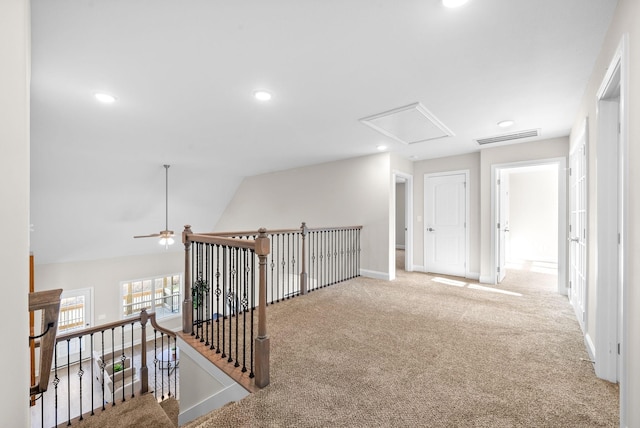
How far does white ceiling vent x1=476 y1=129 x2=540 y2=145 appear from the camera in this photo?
386cm

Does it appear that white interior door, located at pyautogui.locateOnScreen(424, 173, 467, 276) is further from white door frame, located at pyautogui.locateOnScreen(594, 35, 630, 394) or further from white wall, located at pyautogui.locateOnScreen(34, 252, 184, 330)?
white wall, located at pyautogui.locateOnScreen(34, 252, 184, 330)

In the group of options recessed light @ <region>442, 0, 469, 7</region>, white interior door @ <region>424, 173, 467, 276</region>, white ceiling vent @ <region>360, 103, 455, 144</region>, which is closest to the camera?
recessed light @ <region>442, 0, 469, 7</region>

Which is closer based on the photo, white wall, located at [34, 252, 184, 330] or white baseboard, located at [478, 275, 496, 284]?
white baseboard, located at [478, 275, 496, 284]

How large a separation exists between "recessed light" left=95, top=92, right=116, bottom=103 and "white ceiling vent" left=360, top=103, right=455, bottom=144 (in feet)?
8.64

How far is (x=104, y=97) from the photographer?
8.90 ft

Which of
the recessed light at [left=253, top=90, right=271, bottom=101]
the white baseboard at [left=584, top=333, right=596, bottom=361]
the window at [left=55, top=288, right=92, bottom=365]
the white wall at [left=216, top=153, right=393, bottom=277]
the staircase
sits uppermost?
the recessed light at [left=253, top=90, right=271, bottom=101]

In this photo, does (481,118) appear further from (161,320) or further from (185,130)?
(161,320)

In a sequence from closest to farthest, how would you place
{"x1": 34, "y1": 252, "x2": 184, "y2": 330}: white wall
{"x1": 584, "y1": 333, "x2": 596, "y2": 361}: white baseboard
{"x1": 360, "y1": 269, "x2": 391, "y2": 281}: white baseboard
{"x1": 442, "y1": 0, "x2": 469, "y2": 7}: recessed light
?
{"x1": 442, "y1": 0, "x2": 469, "y2": 7}: recessed light
{"x1": 584, "y1": 333, "x2": 596, "y2": 361}: white baseboard
{"x1": 360, "y1": 269, "x2": 391, "y2": 281}: white baseboard
{"x1": 34, "y1": 252, "x2": 184, "y2": 330}: white wall

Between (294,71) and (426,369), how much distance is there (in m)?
2.57

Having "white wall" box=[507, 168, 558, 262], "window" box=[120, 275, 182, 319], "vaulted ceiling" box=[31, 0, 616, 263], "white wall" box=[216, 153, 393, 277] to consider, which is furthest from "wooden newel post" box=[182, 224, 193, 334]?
"white wall" box=[507, 168, 558, 262]

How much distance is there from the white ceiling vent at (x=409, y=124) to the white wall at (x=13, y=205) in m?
2.86

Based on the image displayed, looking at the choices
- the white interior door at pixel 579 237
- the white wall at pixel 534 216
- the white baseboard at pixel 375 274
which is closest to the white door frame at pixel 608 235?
the white interior door at pixel 579 237

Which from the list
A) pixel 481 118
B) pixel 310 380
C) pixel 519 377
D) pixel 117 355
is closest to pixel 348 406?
pixel 310 380

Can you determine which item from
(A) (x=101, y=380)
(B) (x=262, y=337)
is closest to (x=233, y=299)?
(B) (x=262, y=337)
